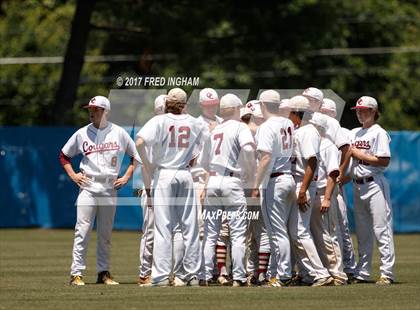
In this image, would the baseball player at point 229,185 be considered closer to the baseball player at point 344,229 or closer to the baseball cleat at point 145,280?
the baseball cleat at point 145,280

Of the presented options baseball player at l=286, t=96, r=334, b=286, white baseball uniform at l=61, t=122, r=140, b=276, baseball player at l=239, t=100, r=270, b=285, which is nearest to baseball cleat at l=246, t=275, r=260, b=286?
baseball player at l=239, t=100, r=270, b=285

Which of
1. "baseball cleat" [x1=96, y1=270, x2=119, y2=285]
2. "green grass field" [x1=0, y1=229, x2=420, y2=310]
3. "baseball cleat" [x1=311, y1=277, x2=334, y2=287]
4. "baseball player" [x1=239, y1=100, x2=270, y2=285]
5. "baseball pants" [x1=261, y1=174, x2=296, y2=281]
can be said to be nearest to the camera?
"green grass field" [x1=0, y1=229, x2=420, y2=310]

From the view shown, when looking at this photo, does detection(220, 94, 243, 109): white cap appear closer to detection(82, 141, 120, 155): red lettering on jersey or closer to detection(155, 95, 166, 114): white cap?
detection(155, 95, 166, 114): white cap

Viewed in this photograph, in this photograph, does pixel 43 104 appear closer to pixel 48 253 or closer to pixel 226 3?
pixel 226 3

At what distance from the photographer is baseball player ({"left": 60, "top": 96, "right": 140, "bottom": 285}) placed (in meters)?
16.4

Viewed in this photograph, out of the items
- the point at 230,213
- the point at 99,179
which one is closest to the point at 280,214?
the point at 230,213

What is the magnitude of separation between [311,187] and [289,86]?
93.6ft

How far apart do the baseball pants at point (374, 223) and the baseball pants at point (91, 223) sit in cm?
354

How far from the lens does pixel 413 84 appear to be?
169 feet

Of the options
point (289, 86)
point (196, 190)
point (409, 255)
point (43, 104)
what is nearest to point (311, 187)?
point (196, 190)

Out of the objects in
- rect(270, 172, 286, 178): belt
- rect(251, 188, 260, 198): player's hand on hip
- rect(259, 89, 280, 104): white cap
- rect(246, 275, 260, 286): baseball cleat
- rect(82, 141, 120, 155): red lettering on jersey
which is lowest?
rect(246, 275, 260, 286): baseball cleat

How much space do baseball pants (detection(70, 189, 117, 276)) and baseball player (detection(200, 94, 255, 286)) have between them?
1473mm

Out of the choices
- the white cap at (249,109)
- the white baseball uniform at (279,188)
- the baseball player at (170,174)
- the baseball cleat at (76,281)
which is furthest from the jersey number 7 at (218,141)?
the baseball cleat at (76,281)

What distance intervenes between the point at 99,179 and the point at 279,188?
260 centimetres
